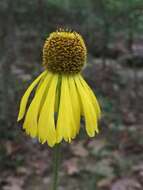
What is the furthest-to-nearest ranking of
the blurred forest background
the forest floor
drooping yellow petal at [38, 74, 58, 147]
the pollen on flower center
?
the blurred forest background → the forest floor → the pollen on flower center → drooping yellow petal at [38, 74, 58, 147]

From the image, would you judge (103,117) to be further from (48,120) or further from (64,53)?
(48,120)

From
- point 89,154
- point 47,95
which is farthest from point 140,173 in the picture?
point 47,95

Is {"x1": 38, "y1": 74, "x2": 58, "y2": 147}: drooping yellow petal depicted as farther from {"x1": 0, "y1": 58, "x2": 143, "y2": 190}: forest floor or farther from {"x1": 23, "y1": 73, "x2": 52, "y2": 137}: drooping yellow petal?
{"x1": 0, "y1": 58, "x2": 143, "y2": 190}: forest floor

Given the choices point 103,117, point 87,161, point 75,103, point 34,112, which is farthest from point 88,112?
point 103,117

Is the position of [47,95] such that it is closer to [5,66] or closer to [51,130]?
[51,130]

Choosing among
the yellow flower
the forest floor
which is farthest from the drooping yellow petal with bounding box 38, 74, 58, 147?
the forest floor

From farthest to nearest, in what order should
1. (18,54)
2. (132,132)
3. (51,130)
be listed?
(18,54) < (132,132) < (51,130)
